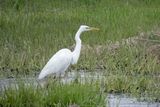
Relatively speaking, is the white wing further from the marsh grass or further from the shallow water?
the marsh grass

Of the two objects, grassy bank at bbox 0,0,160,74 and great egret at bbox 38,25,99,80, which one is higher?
grassy bank at bbox 0,0,160,74

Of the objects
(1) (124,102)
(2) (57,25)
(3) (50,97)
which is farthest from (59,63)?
(2) (57,25)

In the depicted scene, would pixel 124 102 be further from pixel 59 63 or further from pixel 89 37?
pixel 89 37

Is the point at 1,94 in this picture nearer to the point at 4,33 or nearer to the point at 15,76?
the point at 15,76

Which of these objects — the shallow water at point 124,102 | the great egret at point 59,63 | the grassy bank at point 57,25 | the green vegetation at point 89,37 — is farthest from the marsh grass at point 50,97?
the grassy bank at point 57,25

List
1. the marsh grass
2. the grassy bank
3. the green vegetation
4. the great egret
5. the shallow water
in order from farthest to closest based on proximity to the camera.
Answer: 1. the grassy bank
2. the green vegetation
3. the great egret
4. the shallow water
5. the marsh grass

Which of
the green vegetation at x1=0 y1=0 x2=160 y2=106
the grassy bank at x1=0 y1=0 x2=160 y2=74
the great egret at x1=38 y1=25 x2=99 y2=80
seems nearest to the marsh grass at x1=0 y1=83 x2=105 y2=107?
the green vegetation at x1=0 y1=0 x2=160 y2=106

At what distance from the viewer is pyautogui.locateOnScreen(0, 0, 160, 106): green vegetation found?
15044 mm

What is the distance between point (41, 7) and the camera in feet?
85.8

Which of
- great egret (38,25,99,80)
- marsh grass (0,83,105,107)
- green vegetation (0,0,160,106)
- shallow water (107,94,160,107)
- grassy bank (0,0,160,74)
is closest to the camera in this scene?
marsh grass (0,83,105,107)

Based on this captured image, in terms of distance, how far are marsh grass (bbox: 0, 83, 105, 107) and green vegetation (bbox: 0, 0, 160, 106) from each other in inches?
2.2

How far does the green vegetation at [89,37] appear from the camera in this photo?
592 inches

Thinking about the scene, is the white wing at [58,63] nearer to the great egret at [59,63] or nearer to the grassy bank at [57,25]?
the great egret at [59,63]

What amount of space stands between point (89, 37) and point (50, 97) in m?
8.93
